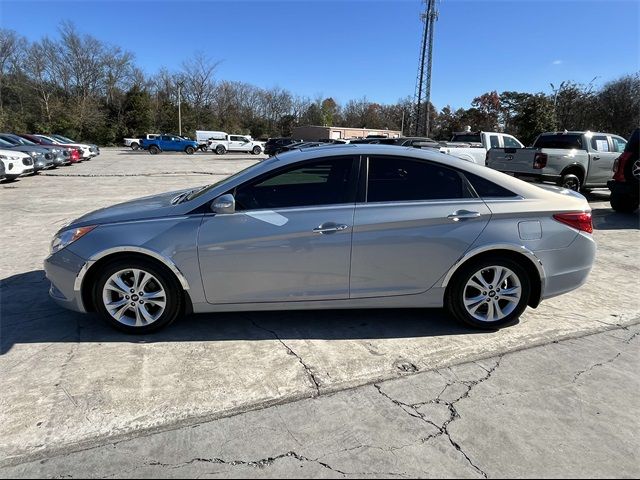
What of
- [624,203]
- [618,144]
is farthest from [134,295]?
[618,144]

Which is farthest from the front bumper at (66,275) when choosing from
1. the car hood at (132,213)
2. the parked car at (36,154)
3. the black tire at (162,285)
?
the parked car at (36,154)

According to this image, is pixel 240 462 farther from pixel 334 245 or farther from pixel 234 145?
pixel 234 145

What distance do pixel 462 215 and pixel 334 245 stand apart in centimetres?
113

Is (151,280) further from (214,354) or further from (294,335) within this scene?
(294,335)

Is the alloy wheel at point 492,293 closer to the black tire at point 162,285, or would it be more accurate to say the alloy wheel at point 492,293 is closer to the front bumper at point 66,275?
the black tire at point 162,285

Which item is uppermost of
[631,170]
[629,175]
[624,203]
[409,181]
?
[631,170]

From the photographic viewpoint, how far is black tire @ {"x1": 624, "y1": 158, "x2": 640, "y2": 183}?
880 centimetres

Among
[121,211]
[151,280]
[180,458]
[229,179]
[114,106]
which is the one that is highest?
[114,106]

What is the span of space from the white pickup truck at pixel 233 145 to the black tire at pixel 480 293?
143 ft

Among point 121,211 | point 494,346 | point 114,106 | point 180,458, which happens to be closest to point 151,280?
point 121,211

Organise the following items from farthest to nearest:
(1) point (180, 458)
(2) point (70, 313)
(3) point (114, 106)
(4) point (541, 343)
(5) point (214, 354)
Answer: (3) point (114, 106) → (2) point (70, 313) → (4) point (541, 343) → (5) point (214, 354) → (1) point (180, 458)

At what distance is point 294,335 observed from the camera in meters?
3.76

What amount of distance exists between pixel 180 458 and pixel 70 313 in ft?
8.27

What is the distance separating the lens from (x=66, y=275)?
3.61 m
